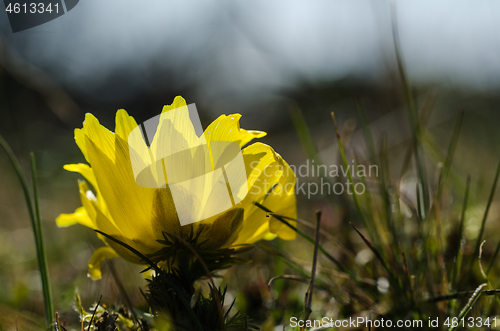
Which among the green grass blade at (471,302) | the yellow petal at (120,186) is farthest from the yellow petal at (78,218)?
the green grass blade at (471,302)

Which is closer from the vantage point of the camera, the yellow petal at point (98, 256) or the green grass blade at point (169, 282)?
the green grass blade at point (169, 282)

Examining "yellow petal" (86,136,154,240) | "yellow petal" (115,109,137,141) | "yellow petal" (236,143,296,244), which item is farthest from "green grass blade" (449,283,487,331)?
"yellow petal" (115,109,137,141)

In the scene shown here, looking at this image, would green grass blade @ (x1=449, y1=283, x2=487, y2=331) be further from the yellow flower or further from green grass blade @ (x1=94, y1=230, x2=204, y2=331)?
green grass blade @ (x1=94, y1=230, x2=204, y2=331)

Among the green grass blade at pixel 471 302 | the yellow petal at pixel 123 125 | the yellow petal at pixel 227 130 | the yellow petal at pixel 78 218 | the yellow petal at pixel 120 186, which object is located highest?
the yellow petal at pixel 123 125

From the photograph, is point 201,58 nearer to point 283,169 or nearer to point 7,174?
point 7,174

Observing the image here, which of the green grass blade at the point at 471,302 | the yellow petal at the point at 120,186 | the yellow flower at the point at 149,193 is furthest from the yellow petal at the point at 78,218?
the green grass blade at the point at 471,302

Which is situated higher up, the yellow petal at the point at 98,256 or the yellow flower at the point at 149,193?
the yellow flower at the point at 149,193

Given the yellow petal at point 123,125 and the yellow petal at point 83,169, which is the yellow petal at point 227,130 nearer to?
the yellow petal at point 123,125

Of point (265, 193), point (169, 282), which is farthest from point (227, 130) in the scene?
point (169, 282)
